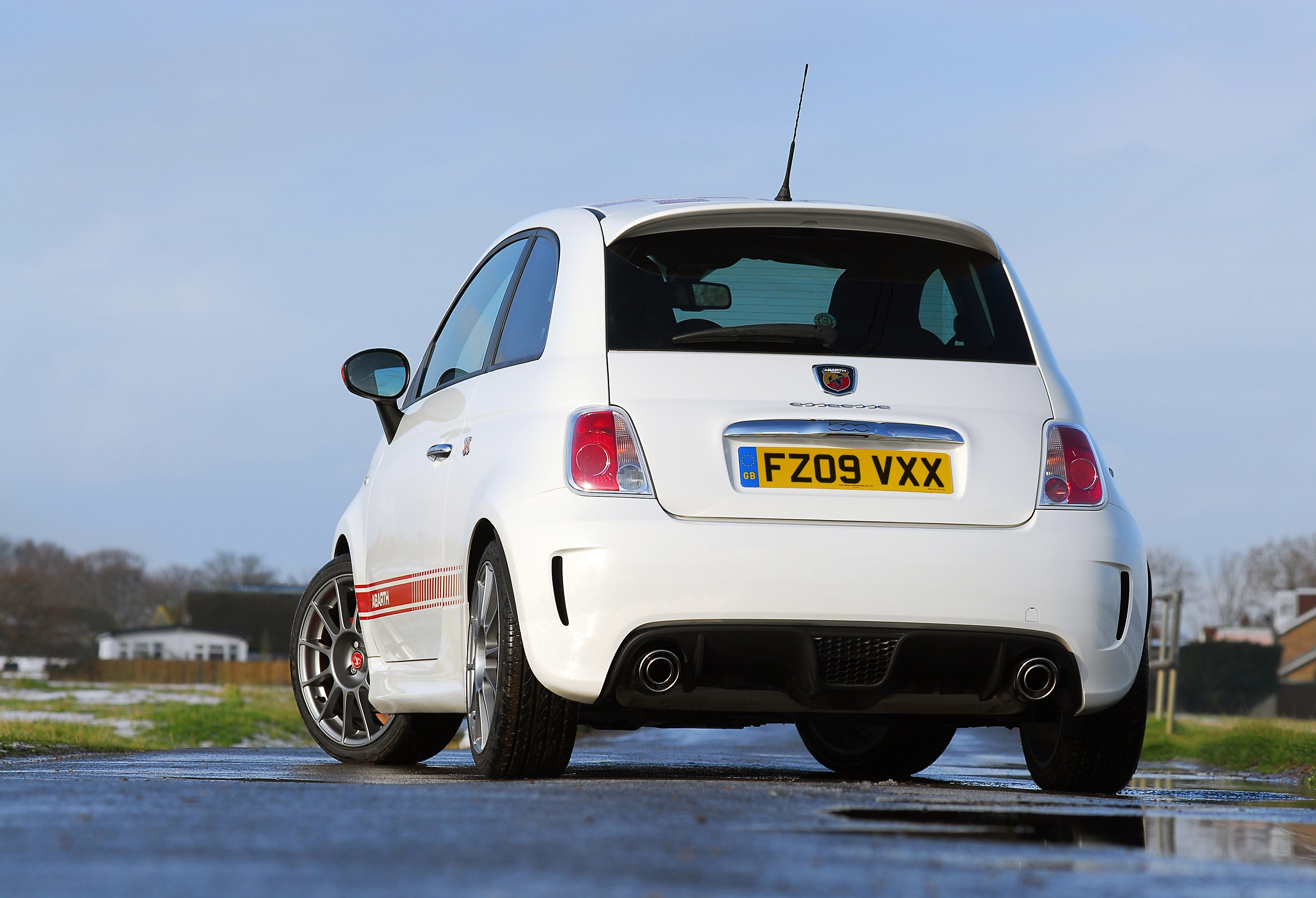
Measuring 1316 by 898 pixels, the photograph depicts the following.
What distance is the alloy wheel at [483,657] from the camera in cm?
554

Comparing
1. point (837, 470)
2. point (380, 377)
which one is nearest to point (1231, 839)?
point (837, 470)

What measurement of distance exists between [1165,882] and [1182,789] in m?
3.70

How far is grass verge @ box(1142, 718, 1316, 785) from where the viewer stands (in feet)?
31.0

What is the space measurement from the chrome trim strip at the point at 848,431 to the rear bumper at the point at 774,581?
0.30m

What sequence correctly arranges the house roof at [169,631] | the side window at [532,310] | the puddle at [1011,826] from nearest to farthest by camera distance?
the puddle at [1011,826] < the side window at [532,310] < the house roof at [169,631]

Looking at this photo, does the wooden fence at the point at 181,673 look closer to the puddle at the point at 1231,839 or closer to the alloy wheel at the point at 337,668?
the alloy wheel at the point at 337,668

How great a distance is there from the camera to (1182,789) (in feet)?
22.6

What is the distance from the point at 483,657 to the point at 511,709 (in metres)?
0.46

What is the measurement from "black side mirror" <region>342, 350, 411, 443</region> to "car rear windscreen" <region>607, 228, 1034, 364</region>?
6.25ft

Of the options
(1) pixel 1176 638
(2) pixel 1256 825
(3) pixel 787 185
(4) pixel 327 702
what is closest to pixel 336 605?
(4) pixel 327 702

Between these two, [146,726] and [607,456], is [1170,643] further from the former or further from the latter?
[607,456]

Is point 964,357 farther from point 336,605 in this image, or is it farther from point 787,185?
point 336,605

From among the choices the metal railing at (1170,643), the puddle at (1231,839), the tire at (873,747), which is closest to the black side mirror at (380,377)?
the tire at (873,747)

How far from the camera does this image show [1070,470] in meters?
5.37
